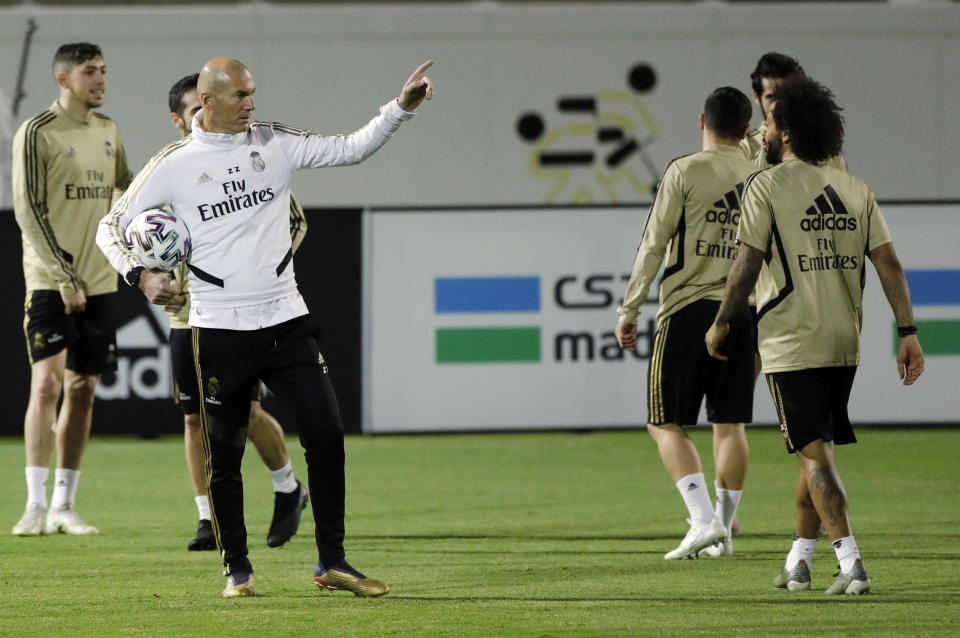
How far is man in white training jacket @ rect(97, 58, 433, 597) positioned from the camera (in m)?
5.91

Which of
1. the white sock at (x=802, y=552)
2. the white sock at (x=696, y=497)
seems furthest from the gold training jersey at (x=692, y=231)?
the white sock at (x=802, y=552)

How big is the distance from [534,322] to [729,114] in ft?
17.7

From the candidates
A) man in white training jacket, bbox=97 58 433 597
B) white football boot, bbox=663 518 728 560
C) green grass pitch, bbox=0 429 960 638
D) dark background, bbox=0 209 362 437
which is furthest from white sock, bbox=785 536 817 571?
dark background, bbox=0 209 362 437

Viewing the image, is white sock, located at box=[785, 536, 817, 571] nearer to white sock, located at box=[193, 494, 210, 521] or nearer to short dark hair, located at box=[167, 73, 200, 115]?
white sock, located at box=[193, 494, 210, 521]

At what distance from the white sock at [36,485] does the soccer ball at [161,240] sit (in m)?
2.57

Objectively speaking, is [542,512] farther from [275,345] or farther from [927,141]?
[927,141]

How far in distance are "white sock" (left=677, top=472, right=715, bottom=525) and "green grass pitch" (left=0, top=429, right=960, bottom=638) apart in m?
0.24

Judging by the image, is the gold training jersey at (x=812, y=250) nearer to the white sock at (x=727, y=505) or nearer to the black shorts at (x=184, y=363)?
the white sock at (x=727, y=505)

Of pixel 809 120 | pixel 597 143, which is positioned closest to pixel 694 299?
pixel 809 120

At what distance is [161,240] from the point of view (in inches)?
231

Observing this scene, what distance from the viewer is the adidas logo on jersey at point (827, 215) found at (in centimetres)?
588

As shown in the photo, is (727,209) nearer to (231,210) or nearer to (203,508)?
(231,210)

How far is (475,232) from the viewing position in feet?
41.4

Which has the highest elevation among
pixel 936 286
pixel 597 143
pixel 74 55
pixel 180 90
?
pixel 597 143
